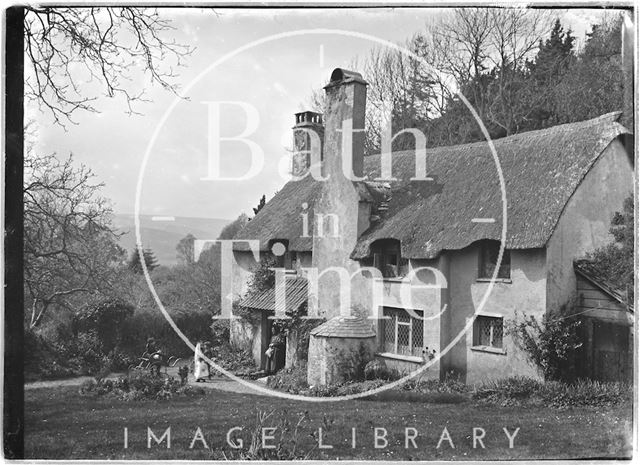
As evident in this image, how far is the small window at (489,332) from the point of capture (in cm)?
1045

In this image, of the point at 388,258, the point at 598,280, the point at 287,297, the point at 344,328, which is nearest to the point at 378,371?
the point at 344,328

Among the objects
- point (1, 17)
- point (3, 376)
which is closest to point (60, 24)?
point (1, 17)

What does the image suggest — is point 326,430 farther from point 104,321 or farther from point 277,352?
point 277,352

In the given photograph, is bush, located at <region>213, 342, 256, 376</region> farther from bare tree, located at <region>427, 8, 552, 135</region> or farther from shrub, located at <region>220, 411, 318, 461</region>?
bare tree, located at <region>427, 8, 552, 135</region>

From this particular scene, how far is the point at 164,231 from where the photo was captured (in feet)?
27.8

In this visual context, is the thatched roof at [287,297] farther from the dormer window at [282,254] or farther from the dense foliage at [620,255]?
the dense foliage at [620,255]

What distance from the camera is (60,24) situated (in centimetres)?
768

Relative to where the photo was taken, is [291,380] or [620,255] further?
[291,380]

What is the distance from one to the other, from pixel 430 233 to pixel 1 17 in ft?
26.3

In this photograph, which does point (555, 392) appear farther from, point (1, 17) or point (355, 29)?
point (1, 17)

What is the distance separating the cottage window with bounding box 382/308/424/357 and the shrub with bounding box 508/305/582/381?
1.90m

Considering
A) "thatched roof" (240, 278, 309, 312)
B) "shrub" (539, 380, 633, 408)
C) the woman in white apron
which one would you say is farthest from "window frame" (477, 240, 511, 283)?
the woman in white apron

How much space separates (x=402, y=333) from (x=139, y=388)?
5.17 m

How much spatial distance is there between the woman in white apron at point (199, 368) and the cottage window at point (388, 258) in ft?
13.1
